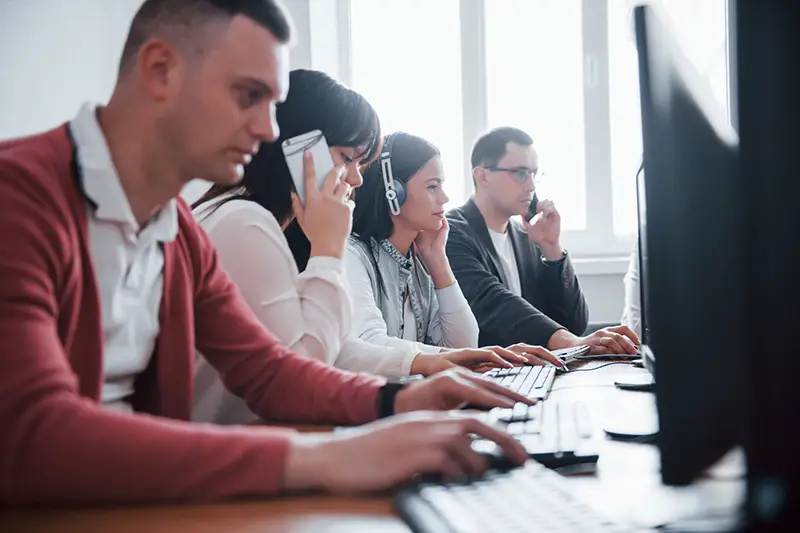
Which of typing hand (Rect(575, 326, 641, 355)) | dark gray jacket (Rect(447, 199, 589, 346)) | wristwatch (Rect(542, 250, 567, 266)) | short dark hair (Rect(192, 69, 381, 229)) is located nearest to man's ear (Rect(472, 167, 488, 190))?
dark gray jacket (Rect(447, 199, 589, 346))

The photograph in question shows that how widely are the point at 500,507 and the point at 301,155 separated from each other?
104cm

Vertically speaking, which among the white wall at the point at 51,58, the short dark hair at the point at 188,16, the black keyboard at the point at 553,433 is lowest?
the black keyboard at the point at 553,433

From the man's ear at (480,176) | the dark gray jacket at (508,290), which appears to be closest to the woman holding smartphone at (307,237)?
the dark gray jacket at (508,290)

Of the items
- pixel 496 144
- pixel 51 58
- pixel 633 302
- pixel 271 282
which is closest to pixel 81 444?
pixel 271 282

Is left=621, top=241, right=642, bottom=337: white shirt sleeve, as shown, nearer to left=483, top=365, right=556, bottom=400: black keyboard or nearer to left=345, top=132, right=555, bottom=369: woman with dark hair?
left=345, top=132, right=555, bottom=369: woman with dark hair

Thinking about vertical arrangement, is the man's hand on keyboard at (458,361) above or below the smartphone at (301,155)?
below

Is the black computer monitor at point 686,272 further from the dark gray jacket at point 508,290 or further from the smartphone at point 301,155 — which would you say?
the dark gray jacket at point 508,290

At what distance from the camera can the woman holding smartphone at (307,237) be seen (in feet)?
4.25

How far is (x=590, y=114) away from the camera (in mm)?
4008

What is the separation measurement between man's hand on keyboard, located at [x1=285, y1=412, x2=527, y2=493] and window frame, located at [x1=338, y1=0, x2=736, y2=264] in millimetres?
3314

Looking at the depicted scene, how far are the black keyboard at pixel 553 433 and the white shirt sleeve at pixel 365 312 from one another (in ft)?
2.25

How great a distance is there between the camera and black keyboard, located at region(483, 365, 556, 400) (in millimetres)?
1219

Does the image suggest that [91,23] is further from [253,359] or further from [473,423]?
[473,423]

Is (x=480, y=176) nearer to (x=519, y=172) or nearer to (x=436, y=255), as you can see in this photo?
(x=519, y=172)
